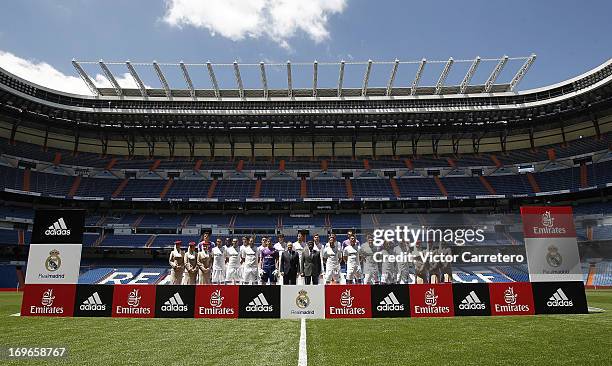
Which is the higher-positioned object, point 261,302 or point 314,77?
point 314,77

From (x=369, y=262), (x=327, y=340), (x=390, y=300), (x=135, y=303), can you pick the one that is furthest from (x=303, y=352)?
(x=135, y=303)

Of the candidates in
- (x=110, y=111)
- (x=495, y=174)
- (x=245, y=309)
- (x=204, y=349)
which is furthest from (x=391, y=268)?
(x=110, y=111)

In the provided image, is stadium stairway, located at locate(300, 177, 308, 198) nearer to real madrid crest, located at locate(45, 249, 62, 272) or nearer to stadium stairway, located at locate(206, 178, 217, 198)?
stadium stairway, located at locate(206, 178, 217, 198)

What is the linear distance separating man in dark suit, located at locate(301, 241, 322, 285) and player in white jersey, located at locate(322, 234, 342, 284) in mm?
521

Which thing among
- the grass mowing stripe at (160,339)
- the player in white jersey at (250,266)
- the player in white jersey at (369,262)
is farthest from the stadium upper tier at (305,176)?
the grass mowing stripe at (160,339)

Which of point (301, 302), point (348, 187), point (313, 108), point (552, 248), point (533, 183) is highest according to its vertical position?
point (313, 108)

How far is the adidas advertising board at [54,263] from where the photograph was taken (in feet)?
39.0

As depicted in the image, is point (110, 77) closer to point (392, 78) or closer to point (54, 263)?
point (392, 78)

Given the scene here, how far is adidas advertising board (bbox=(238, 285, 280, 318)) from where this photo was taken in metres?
11.7

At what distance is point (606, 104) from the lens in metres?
36.6

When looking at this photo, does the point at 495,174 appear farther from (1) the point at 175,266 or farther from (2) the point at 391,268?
(1) the point at 175,266

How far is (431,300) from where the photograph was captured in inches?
465

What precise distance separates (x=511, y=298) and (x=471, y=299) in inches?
49.9

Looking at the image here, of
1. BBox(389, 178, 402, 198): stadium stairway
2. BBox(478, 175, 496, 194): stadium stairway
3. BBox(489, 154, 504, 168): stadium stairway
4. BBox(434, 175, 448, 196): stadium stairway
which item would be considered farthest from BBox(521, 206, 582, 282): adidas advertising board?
BBox(489, 154, 504, 168): stadium stairway
